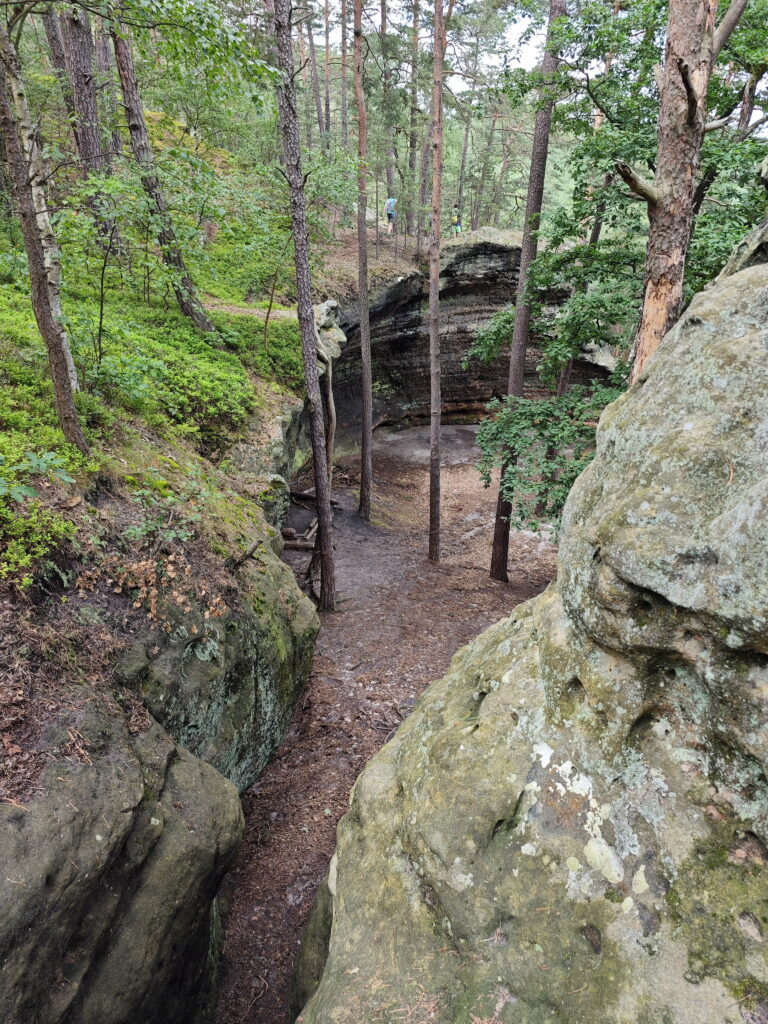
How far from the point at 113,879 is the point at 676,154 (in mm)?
7903

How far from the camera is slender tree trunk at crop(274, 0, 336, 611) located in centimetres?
766

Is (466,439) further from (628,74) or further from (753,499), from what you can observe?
(753,499)

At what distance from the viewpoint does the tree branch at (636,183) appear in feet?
16.0

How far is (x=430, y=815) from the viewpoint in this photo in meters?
3.95

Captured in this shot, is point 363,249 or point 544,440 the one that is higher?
point 363,249

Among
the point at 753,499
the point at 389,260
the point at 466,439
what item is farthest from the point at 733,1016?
the point at 389,260

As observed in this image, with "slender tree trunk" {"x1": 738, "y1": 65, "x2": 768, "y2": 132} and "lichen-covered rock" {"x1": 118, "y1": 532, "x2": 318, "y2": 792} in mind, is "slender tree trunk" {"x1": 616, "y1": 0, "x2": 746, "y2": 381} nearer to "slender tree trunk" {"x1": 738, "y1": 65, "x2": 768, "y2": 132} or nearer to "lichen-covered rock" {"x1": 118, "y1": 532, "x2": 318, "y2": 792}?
"slender tree trunk" {"x1": 738, "y1": 65, "x2": 768, "y2": 132}

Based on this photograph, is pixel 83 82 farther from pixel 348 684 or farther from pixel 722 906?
pixel 722 906

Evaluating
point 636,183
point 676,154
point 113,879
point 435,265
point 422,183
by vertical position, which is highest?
point 422,183

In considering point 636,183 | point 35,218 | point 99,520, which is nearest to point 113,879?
point 99,520

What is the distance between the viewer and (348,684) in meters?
8.55

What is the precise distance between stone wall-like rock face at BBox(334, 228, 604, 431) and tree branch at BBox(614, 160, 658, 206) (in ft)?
50.8

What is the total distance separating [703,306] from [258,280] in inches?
479

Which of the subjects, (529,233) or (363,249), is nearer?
(529,233)
